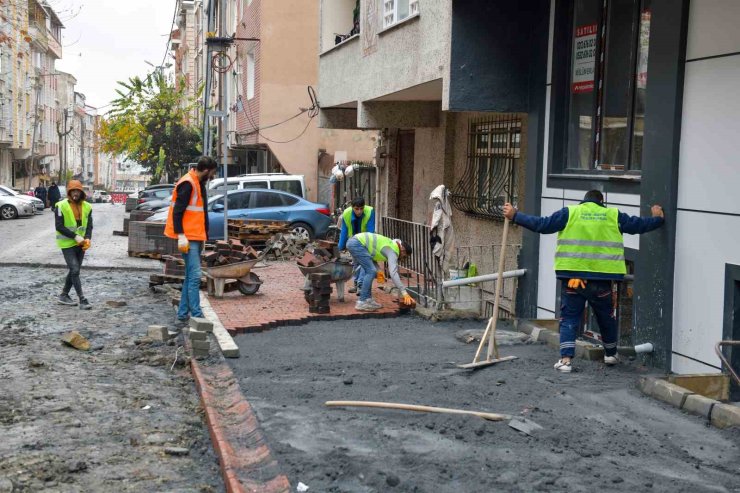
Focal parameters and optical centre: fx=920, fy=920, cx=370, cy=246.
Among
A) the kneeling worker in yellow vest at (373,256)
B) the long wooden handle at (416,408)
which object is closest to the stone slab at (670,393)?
the long wooden handle at (416,408)

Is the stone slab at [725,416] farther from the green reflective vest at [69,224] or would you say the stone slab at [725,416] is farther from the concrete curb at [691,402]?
the green reflective vest at [69,224]

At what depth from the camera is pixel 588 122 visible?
9898mm

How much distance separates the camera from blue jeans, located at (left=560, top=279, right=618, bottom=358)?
320 inches

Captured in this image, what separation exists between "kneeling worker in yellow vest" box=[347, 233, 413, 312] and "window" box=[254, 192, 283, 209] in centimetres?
973

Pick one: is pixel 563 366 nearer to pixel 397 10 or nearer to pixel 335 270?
pixel 335 270

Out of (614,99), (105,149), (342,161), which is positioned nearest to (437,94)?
(614,99)

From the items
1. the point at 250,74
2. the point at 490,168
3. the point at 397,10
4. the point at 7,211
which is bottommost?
the point at 7,211

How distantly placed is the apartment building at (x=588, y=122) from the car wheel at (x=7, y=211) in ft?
77.3

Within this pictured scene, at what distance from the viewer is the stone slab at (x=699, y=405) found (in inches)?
257

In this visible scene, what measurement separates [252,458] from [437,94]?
30.1 ft

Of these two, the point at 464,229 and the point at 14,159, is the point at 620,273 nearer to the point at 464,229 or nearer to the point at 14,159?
the point at 464,229

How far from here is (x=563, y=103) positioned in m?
10.4

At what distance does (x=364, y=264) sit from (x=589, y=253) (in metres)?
4.34

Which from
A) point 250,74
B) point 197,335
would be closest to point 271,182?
point 250,74
